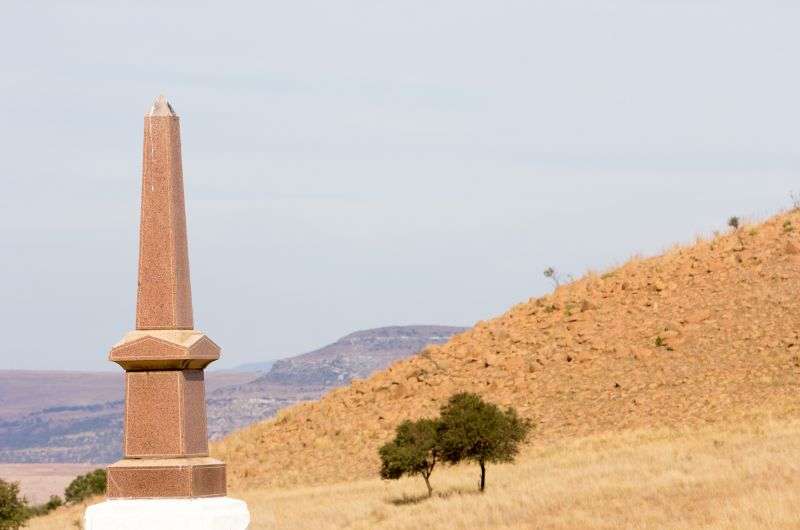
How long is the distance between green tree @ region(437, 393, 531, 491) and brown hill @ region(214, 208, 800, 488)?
149 inches

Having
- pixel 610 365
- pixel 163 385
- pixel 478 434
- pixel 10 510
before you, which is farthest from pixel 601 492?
pixel 10 510

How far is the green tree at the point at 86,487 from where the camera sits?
6036 cm

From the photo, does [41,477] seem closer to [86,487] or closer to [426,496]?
[86,487]

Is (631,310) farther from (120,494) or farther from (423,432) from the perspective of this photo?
(120,494)

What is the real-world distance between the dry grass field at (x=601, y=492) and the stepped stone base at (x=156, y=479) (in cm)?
1458

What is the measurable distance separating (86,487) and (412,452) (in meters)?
23.4

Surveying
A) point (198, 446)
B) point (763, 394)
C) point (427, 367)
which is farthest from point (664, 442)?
point (198, 446)

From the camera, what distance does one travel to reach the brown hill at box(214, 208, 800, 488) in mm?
48844

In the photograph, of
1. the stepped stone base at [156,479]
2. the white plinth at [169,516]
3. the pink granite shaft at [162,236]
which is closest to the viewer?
the white plinth at [169,516]

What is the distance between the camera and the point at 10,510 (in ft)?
149

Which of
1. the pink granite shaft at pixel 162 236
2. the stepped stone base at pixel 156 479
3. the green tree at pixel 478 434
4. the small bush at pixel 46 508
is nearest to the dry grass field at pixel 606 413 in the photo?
the green tree at pixel 478 434

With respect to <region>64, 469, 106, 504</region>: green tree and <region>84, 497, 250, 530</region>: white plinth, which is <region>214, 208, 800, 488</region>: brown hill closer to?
<region>64, 469, 106, 504</region>: green tree

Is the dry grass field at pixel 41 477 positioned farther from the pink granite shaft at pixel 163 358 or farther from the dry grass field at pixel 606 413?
the pink granite shaft at pixel 163 358

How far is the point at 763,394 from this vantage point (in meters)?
47.2
